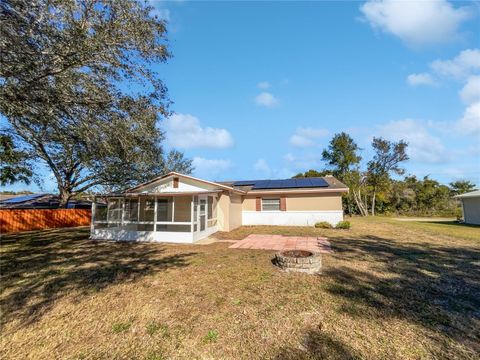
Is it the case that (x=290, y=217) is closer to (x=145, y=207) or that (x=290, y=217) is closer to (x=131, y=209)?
(x=145, y=207)

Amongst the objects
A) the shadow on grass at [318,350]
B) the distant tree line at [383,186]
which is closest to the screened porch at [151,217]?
the shadow on grass at [318,350]

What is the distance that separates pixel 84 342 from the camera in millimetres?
3766

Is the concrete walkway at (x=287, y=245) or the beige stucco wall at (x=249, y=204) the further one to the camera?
the beige stucco wall at (x=249, y=204)

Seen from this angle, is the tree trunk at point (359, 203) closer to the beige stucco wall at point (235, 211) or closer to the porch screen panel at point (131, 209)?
the beige stucco wall at point (235, 211)

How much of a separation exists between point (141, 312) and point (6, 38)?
5.78 meters

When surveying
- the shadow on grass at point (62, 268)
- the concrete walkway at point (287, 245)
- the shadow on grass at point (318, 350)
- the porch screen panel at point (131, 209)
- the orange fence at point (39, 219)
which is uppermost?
the porch screen panel at point (131, 209)

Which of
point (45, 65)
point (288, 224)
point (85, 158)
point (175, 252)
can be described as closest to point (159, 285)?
point (175, 252)

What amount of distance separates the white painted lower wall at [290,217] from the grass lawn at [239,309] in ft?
30.2

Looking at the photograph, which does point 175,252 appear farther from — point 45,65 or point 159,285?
point 45,65

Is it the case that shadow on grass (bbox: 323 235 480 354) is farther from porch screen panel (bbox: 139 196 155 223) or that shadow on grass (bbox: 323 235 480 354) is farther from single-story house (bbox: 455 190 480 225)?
single-story house (bbox: 455 190 480 225)

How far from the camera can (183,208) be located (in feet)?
51.0

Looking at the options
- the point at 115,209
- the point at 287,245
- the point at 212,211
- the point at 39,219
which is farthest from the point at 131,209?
the point at 287,245

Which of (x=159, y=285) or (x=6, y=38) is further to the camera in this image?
(x=159, y=285)

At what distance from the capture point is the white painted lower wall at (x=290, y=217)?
58.7ft
